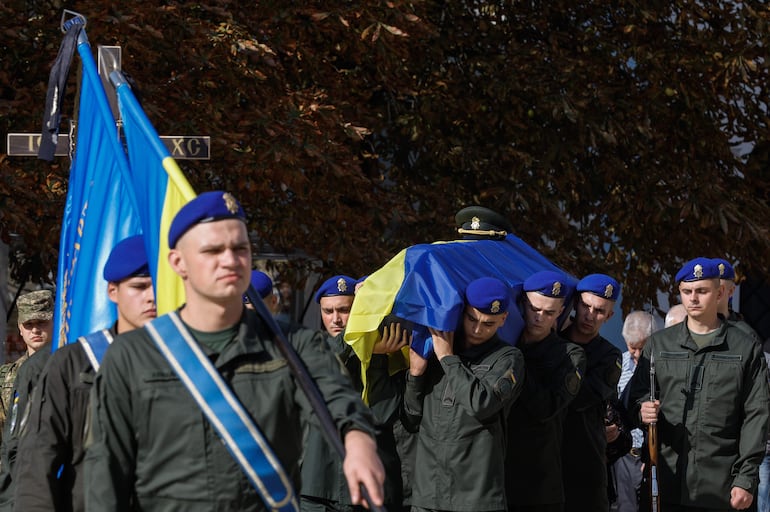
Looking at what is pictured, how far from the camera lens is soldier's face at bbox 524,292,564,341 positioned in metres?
7.26

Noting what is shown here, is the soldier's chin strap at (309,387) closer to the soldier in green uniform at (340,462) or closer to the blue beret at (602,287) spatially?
the soldier in green uniform at (340,462)

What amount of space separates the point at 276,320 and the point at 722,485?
4.40 meters

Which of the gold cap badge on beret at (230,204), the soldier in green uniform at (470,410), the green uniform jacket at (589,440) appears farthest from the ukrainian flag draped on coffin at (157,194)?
the green uniform jacket at (589,440)

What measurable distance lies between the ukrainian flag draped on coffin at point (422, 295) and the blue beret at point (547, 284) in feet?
0.32

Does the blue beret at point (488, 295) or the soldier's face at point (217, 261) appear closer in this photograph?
the soldier's face at point (217, 261)

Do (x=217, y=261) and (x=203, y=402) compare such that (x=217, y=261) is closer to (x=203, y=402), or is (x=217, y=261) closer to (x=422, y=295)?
(x=203, y=402)

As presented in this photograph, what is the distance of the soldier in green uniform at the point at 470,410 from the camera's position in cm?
658

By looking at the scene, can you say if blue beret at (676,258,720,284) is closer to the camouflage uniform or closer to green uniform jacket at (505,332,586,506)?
green uniform jacket at (505,332,586,506)

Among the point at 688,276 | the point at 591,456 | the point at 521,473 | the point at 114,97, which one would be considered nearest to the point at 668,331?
the point at 688,276

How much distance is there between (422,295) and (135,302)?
7.18ft

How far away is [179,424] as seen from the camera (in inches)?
152

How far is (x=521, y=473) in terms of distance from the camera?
7.20 m

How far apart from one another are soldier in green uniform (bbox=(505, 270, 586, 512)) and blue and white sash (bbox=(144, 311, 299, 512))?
133 inches

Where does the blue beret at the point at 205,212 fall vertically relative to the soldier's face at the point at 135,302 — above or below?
above
